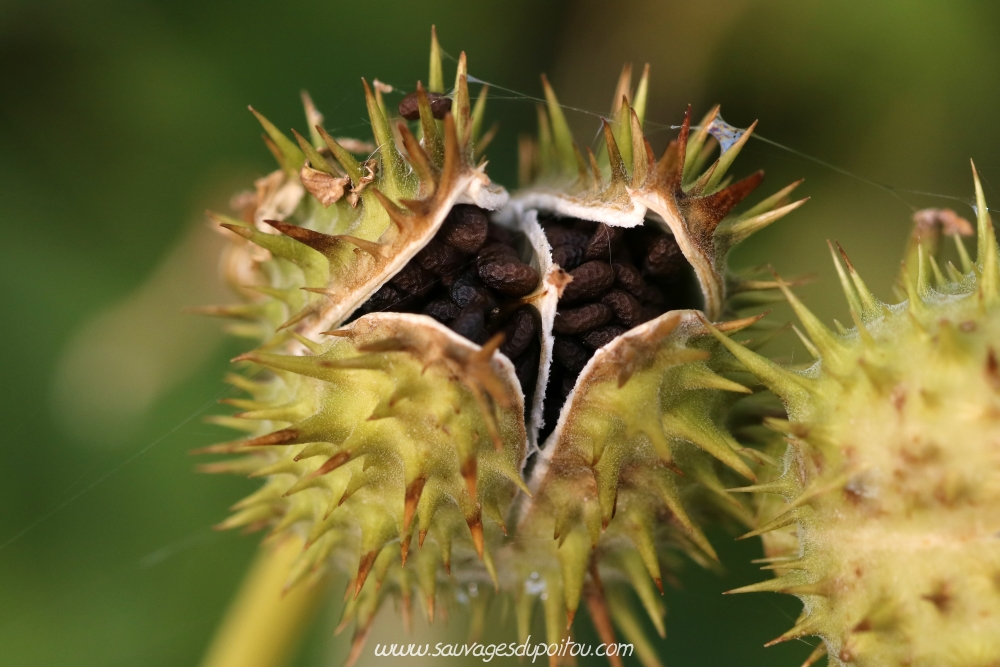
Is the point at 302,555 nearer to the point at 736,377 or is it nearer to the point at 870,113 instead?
the point at 736,377

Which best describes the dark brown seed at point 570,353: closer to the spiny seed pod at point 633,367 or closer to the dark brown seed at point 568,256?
the spiny seed pod at point 633,367

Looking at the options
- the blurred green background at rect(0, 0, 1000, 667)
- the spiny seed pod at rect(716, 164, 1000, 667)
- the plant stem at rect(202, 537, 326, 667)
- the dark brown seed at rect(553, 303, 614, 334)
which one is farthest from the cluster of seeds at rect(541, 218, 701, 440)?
the plant stem at rect(202, 537, 326, 667)

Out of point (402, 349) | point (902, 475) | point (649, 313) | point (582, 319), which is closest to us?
point (902, 475)

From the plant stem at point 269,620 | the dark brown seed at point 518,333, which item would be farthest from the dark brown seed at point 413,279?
the plant stem at point 269,620

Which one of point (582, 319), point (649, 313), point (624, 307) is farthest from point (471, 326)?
point (649, 313)

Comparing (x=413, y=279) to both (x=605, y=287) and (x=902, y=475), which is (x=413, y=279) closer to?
(x=605, y=287)

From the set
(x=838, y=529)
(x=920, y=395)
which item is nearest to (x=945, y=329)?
(x=920, y=395)
